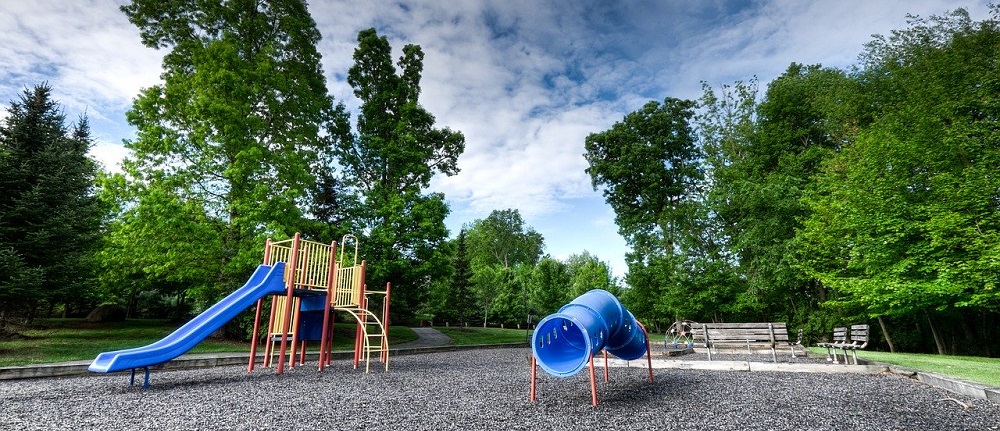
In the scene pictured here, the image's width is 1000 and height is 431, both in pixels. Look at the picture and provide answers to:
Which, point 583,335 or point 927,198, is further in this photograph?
point 927,198

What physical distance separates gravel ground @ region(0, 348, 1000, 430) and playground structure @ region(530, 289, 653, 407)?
50 centimetres

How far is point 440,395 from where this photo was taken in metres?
6.21

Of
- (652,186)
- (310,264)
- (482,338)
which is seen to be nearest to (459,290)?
(482,338)

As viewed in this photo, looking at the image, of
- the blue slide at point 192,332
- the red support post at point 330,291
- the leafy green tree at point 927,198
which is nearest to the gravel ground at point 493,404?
the blue slide at point 192,332

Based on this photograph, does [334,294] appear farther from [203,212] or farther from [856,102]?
[856,102]

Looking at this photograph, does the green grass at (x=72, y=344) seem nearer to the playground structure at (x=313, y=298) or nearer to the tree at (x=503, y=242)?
the playground structure at (x=313, y=298)

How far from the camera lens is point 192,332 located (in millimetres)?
7348

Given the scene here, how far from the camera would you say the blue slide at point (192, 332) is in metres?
6.50

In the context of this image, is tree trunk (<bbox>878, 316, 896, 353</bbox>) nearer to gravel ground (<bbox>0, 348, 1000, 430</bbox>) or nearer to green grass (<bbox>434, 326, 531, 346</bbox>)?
gravel ground (<bbox>0, 348, 1000, 430</bbox>)

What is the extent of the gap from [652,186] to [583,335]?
2144cm

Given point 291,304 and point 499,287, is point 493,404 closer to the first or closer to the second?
point 291,304

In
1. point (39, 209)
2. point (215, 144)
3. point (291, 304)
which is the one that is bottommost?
point (291, 304)

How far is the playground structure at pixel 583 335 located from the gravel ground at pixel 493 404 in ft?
1.64

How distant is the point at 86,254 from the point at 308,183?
27.9ft
